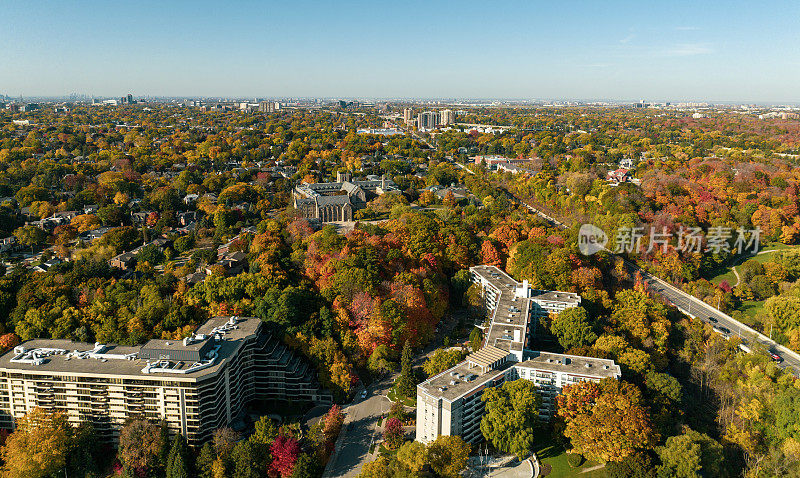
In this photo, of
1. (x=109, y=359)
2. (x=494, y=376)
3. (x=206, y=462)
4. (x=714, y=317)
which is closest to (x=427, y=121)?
(x=714, y=317)

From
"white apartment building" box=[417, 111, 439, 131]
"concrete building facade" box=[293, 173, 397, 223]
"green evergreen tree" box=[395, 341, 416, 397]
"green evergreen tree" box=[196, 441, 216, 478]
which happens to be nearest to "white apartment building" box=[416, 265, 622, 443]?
"green evergreen tree" box=[395, 341, 416, 397]

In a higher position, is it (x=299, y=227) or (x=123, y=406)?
(x=299, y=227)

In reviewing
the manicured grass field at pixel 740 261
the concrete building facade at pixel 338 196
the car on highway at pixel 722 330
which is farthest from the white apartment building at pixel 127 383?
the manicured grass field at pixel 740 261

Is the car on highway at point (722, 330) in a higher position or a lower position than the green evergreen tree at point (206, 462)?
higher

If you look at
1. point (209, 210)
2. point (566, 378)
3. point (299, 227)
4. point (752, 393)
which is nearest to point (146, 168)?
point (209, 210)

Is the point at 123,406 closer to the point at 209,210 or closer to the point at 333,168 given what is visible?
the point at 209,210

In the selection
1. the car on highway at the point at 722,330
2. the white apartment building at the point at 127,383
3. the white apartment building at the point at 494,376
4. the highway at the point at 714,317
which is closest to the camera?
the white apartment building at the point at 494,376

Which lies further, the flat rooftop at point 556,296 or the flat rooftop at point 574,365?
the flat rooftop at point 556,296

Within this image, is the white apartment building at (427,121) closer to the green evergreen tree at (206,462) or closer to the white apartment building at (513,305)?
the white apartment building at (513,305)
